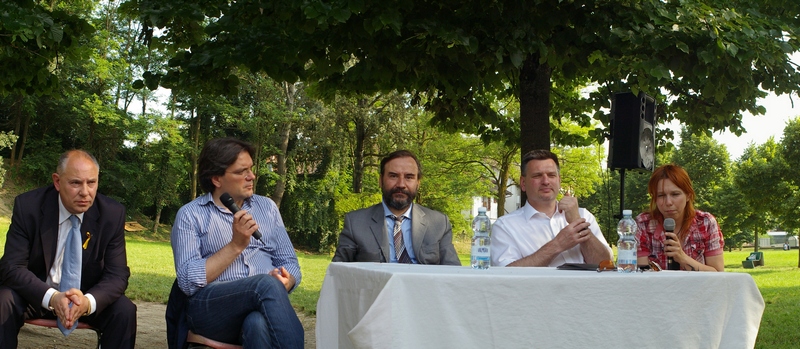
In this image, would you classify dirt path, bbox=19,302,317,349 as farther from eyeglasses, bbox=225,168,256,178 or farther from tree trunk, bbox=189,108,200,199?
tree trunk, bbox=189,108,200,199

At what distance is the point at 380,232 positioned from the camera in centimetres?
423

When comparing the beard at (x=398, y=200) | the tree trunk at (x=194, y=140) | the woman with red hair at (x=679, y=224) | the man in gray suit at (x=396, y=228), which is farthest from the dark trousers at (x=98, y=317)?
the tree trunk at (x=194, y=140)

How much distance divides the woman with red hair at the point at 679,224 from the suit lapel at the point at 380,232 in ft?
5.77

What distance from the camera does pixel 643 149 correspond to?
758 cm

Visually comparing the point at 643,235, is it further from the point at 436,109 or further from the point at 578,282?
the point at 436,109

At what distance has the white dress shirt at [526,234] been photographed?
4.18 m

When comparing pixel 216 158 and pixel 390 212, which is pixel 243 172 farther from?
pixel 390 212

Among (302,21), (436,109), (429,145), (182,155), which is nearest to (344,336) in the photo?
(302,21)

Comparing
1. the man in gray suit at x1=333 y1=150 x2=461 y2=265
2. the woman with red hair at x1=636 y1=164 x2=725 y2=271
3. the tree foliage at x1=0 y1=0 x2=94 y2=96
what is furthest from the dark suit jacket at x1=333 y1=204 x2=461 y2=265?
the tree foliage at x1=0 y1=0 x2=94 y2=96

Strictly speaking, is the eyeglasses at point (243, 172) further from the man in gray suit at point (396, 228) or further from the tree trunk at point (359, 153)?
the tree trunk at point (359, 153)

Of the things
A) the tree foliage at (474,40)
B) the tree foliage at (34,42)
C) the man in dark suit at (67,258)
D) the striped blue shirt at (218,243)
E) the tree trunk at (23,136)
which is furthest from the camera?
the tree trunk at (23,136)

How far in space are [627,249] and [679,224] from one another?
149cm

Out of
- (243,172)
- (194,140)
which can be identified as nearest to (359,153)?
(194,140)

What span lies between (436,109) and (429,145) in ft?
73.9
